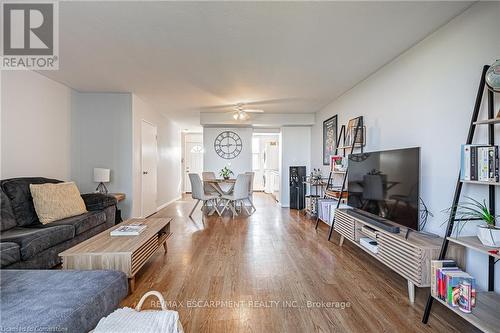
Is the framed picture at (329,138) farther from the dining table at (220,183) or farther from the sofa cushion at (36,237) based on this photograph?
the sofa cushion at (36,237)

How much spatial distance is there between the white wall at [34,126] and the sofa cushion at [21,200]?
31 centimetres

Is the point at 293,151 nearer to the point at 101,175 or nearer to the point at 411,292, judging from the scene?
the point at 101,175

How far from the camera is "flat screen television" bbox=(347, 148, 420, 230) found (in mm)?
2180

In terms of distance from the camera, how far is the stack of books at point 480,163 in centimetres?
159

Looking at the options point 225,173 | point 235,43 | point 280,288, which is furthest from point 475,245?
point 225,173

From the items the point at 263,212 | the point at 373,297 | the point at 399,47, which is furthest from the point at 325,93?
the point at 373,297

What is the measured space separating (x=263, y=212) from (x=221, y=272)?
3319 millimetres

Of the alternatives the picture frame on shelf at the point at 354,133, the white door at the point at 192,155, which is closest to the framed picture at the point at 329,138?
the picture frame on shelf at the point at 354,133

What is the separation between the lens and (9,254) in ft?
6.59

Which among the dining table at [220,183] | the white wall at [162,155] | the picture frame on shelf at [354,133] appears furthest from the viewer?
the dining table at [220,183]

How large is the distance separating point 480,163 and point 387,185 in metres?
0.95

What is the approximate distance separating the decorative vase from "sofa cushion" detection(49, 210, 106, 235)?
3929mm

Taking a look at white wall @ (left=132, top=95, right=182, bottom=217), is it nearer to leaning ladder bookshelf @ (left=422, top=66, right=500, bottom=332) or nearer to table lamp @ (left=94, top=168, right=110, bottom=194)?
table lamp @ (left=94, top=168, right=110, bottom=194)

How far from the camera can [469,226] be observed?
6.36 ft
